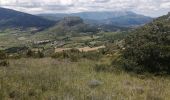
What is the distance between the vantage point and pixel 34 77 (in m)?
13.4

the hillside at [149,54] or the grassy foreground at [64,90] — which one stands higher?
the grassy foreground at [64,90]

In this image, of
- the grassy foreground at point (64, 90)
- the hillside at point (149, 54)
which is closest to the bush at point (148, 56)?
the hillside at point (149, 54)

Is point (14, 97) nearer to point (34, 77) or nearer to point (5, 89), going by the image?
point (5, 89)

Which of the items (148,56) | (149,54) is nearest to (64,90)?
(148,56)

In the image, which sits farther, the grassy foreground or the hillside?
the hillside

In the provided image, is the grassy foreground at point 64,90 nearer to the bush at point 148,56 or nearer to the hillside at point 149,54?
the bush at point 148,56

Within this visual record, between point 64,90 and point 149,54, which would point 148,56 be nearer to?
point 149,54

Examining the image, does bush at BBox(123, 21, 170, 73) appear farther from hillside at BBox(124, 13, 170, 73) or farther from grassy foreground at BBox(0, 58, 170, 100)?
grassy foreground at BBox(0, 58, 170, 100)

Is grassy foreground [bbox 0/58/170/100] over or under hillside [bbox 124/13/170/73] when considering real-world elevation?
over

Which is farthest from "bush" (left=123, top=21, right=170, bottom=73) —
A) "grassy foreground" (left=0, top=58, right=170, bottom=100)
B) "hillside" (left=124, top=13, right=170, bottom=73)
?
"grassy foreground" (left=0, top=58, right=170, bottom=100)

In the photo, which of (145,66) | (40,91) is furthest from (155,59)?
(40,91)

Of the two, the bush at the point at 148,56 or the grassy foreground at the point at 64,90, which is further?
the bush at the point at 148,56

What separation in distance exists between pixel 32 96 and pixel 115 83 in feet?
16.3

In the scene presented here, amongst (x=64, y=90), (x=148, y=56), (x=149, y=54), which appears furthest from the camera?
(x=149, y=54)
